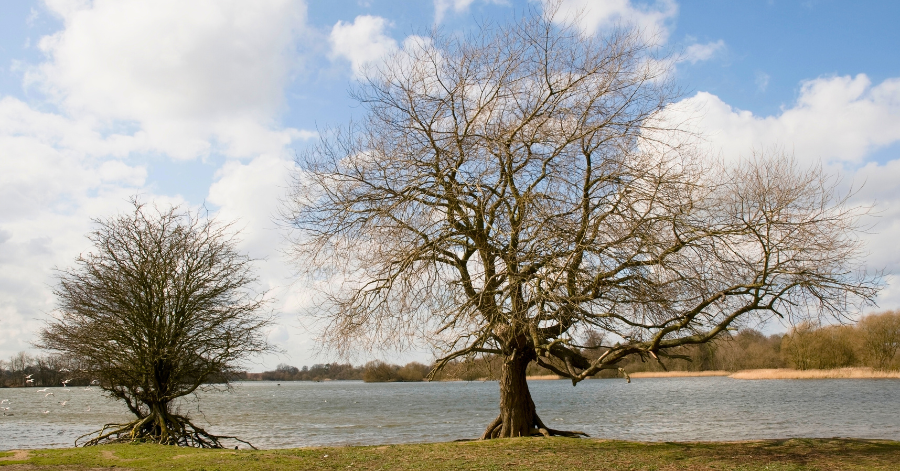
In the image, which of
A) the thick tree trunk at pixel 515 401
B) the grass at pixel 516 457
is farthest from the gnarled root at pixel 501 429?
the grass at pixel 516 457

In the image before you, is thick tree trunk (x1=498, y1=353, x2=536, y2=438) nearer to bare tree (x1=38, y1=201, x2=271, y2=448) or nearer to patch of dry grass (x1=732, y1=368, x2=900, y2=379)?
bare tree (x1=38, y1=201, x2=271, y2=448)

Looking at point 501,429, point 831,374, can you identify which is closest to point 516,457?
point 501,429

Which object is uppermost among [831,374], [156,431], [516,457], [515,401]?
[515,401]

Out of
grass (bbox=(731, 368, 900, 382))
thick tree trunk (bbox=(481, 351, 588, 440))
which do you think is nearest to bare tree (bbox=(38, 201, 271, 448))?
thick tree trunk (bbox=(481, 351, 588, 440))

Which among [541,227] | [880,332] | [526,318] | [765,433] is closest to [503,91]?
[541,227]

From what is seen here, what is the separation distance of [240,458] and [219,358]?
6.58 m

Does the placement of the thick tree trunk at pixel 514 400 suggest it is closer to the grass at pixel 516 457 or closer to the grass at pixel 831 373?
the grass at pixel 516 457

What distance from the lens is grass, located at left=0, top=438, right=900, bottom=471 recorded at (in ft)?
30.6

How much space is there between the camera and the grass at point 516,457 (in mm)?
9320

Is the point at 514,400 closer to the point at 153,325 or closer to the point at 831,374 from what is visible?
the point at 153,325

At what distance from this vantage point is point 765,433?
19328 millimetres

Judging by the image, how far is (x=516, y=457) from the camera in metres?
9.98

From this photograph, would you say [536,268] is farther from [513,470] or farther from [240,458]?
[240,458]

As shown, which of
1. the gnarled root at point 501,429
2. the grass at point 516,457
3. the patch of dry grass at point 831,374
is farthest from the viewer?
the patch of dry grass at point 831,374
